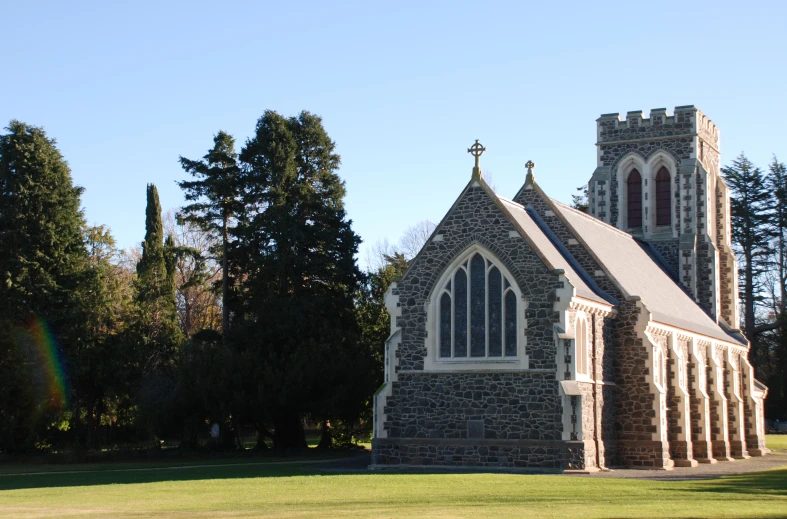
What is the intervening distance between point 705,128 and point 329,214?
17.1 m

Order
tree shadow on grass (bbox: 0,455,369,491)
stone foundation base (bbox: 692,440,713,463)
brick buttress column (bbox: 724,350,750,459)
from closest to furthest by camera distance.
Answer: tree shadow on grass (bbox: 0,455,369,491)
stone foundation base (bbox: 692,440,713,463)
brick buttress column (bbox: 724,350,750,459)

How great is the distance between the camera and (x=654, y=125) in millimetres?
44000

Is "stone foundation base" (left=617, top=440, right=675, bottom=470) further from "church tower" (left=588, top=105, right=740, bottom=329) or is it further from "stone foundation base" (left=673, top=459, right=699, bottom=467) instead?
"church tower" (left=588, top=105, right=740, bottom=329)

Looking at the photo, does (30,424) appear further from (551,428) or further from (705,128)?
(705,128)

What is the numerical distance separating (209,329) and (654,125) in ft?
69.5

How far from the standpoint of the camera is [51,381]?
1617 inches

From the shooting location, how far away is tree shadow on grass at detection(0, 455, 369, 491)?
1036 inches

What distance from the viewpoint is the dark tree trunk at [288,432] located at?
131 ft

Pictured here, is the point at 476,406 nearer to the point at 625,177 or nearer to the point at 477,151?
the point at 477,151

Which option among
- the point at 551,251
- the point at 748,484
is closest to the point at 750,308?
the point at 551,251

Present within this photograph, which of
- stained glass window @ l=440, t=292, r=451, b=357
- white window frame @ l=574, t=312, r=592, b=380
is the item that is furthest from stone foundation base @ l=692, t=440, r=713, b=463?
stained glass window @ l=440, t=292, r=451, b=357

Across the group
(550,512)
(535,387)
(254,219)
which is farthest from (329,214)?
(550,512)

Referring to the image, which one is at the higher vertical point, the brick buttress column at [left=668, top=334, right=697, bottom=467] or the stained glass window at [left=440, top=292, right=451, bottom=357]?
the stained glass window at [left=440, top=292, right=451, bottom=357]

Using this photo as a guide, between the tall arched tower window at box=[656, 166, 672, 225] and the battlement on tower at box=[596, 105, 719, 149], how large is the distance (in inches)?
65.6
